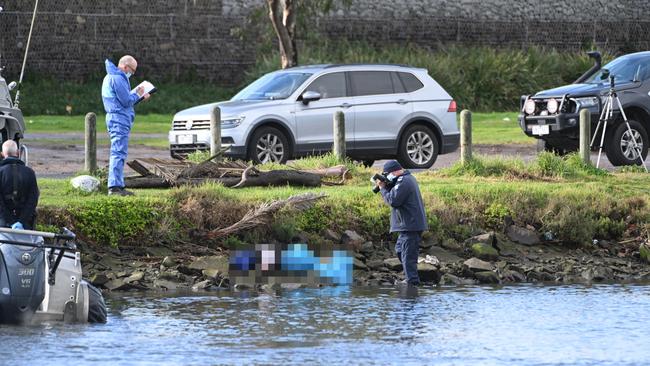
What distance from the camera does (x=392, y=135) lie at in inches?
1024

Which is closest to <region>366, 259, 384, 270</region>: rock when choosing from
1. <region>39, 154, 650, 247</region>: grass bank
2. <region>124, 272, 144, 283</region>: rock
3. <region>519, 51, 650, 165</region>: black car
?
<region>39, 154, 650, 247</region>: grass bank

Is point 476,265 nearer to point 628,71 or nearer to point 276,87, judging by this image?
point 276,87

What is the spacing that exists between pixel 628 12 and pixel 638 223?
26.9 metres

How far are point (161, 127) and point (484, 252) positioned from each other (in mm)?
16076

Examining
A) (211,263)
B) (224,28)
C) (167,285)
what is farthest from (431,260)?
(224,28)

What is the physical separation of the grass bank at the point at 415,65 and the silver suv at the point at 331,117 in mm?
12898

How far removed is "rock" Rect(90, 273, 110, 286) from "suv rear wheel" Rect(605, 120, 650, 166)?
10623mm

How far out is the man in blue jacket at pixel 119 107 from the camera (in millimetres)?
19984

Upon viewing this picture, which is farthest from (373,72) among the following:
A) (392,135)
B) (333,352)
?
(333,352)

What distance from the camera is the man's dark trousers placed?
61.6 feet

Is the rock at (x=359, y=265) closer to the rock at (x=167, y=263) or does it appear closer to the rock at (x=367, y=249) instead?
the rock at (x=367, y=249)

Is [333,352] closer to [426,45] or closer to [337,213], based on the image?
[337,213]

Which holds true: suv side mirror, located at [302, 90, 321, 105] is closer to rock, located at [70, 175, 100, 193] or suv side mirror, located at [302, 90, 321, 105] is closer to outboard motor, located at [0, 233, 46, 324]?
rock, located at [70, 175, 100, 193]

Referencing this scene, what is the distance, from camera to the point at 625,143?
86.0 ft
